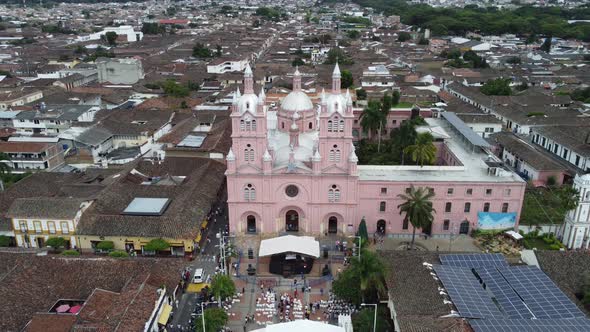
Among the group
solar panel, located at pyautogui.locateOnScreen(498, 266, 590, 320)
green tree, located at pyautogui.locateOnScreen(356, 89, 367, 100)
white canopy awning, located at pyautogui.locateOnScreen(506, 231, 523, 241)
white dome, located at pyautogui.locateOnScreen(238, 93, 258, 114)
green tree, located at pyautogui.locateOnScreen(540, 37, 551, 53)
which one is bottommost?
white canopy awning, located at pyautogui.locateOnScreen(506, 231, 523, 241)

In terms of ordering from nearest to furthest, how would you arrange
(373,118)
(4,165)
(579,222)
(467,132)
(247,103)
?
(247,103)
(579,222)
(4,165)
(467,132)
(373,118)

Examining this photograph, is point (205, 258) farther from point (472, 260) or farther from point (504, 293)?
point (504, 293)

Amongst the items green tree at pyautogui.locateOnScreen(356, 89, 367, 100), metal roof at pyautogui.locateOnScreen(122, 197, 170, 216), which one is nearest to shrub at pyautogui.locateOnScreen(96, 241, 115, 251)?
metal roof at pyautogui.locateOnScreen(122, 197, 170, 216)

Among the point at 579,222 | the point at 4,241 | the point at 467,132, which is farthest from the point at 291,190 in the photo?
the point at 4,241

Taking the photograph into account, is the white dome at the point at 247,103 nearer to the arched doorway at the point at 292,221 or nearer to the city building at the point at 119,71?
the arched doorway at the point at 292,221

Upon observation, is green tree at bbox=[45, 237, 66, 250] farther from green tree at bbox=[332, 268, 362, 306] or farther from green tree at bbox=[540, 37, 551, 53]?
green tree at bbox=[540, 37, 551, 53]

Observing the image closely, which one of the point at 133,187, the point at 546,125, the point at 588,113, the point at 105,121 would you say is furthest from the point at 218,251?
the point at 588,113

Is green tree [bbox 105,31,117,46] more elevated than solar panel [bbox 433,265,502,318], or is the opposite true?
green tree [bbox 105,31,117,46]

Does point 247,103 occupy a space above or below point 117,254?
above
